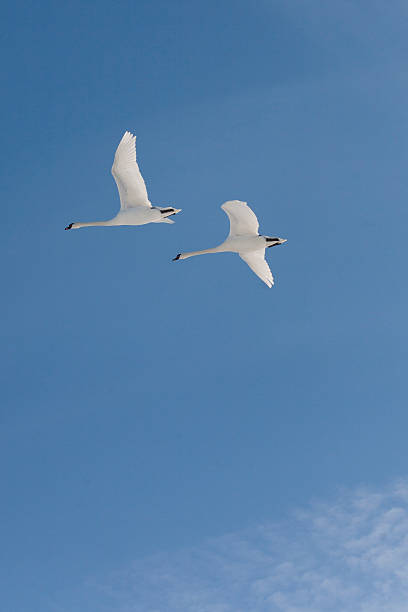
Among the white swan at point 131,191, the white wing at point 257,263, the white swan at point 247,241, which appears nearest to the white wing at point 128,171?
the white swan at point 131,191

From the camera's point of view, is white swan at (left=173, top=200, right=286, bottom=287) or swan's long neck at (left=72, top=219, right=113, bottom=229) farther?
swan's long neck at (left=72, top=219, right=113, bottom=229)

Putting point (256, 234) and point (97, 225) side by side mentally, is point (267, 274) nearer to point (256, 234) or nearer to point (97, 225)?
point (256, 234)

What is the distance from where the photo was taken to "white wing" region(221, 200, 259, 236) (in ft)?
320

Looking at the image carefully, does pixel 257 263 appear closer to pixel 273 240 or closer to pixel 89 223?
pixel 273 240

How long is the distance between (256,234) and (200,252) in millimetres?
6268

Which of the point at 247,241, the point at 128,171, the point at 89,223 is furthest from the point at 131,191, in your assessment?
the point at 247,241

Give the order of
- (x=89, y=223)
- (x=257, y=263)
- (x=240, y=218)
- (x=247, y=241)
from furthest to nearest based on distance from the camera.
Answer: (x=89, y=223) < (x=257, y=263) < (x=247, y=241) < (x=240, y=218)

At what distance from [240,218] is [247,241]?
2.10m

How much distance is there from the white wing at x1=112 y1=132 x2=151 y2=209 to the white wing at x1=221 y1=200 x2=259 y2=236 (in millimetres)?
5985

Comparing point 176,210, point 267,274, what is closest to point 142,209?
point 176,210

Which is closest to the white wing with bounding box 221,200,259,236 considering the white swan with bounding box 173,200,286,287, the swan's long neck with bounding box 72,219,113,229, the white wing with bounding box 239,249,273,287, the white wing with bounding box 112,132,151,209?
the white swan with bounding box 173,200,286,287

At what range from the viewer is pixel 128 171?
3959 inches

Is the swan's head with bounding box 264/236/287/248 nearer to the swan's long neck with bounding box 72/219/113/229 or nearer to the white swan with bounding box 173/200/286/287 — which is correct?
the white swan with bounding box 173/200/286/287

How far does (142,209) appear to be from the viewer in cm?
10131
